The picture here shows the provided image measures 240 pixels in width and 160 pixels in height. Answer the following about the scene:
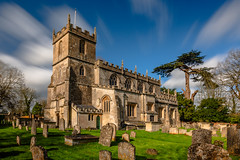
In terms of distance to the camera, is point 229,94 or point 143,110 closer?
point 229,94

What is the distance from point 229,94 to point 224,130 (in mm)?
3610

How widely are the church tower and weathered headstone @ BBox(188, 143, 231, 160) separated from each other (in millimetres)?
20175

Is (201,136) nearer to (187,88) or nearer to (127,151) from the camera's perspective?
(127,151)

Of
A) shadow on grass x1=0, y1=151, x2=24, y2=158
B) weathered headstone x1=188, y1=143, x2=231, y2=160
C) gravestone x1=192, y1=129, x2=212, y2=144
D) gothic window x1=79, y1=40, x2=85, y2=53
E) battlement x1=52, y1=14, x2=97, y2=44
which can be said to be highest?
battlement x1=52, y1=14, x2=97, y2=44

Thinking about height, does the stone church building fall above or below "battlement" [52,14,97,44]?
below

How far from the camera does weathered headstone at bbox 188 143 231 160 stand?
346cm

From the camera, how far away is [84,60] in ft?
87.3

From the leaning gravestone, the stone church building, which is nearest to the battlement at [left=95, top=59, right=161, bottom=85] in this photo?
the stone church building

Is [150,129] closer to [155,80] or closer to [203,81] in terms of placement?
[155,80]

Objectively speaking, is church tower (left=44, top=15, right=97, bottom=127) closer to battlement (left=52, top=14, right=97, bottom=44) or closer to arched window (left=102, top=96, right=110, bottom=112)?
battlement (left=52, top=14, right=97, bottom=44)

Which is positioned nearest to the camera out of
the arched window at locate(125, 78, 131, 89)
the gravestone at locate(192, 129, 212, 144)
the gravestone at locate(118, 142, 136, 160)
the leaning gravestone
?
the gravestone at locate(118, 142, 136, 160)

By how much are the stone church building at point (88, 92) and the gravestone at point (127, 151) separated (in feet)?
46.1

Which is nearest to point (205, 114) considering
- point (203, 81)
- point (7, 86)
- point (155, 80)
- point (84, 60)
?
point (203, 81)

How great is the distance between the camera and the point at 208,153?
139 inches
